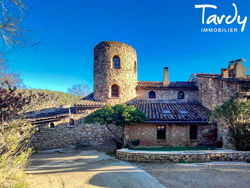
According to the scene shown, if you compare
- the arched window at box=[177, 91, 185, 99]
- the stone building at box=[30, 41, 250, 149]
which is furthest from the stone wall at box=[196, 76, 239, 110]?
the arched window at box=[177, 91, 185, 99]

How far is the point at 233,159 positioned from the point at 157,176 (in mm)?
4718

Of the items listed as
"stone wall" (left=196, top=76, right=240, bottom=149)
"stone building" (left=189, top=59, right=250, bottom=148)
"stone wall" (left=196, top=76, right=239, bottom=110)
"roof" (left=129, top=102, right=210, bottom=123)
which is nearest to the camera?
"stone building" (left=189, top=59, right=250, bottom=148)

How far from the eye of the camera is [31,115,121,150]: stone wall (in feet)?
36.8

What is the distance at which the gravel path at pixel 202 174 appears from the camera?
4.63 metres

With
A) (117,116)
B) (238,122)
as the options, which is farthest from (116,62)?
(238,122)

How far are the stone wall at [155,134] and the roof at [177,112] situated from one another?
650 millimetres

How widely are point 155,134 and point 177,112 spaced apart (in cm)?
304

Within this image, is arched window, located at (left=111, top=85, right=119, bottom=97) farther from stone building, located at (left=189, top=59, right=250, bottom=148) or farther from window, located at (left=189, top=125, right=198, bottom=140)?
stone building, located at (left=189, top=59, right=250, bottom=148)

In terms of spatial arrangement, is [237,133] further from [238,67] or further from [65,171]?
[65,171]

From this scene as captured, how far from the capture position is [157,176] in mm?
5355

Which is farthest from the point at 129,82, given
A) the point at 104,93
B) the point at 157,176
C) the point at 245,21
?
the point at 245,21

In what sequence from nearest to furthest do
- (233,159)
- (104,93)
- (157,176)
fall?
(157,176) → (233,159) → (104,93)

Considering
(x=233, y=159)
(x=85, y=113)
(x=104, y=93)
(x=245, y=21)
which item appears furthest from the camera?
(x=104, y=93)

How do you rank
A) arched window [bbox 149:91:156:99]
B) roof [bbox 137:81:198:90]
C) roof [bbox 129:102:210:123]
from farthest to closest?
arched window [bbox 149:91:156:99]
roof [bbox 137:81:198:90]
roof [bbox 129:102:210:123]
